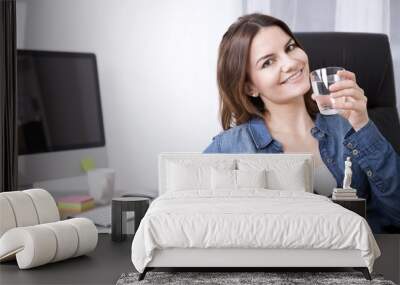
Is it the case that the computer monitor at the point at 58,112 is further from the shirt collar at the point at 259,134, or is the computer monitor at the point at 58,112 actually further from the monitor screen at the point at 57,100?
the shirt collar at the point at 259,134

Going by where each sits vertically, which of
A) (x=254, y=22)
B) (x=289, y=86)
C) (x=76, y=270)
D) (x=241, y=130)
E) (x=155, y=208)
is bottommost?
(x=76, y=270)

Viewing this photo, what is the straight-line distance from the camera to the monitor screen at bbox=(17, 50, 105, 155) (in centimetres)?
490

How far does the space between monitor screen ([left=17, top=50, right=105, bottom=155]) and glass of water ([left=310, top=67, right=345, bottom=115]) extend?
5.75 feet

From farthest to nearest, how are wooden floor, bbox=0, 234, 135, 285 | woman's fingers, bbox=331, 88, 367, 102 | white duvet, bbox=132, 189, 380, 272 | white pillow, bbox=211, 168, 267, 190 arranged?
1. white pillow, bbox=211, 168, 267, 190
2. woman's fingers, bbox=331, 88, 367, 102
3. wooden floor, bbox=0, 234, 135, 285
4. white duvet, bbox=132, 189, 380, 272

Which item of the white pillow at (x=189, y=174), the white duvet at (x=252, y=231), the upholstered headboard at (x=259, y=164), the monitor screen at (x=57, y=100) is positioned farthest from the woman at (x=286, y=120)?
the white duvet at (x=252, y=231)

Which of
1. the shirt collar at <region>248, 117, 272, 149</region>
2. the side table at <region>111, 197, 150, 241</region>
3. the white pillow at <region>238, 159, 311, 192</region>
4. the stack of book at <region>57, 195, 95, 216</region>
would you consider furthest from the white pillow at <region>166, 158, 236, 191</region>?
the stack of book at <region>57, 195, 95, 216</region>

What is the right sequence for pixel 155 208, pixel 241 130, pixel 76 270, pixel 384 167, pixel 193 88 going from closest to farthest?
pixel 155 208, pixel 76 270, pixel 384 167, pixel 241 130, pixel 193 88

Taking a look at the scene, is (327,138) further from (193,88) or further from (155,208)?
(155,208)

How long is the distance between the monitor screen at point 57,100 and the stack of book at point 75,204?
0.47 meters

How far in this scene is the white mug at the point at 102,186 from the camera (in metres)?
5.08

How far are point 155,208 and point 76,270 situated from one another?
0.62 metres

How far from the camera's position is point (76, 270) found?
3.68m

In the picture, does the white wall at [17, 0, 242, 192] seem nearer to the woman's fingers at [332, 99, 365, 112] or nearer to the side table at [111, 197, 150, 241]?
the side table at [111, 197, 150, 241]

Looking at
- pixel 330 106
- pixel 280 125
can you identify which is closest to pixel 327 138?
pixel 280 125
